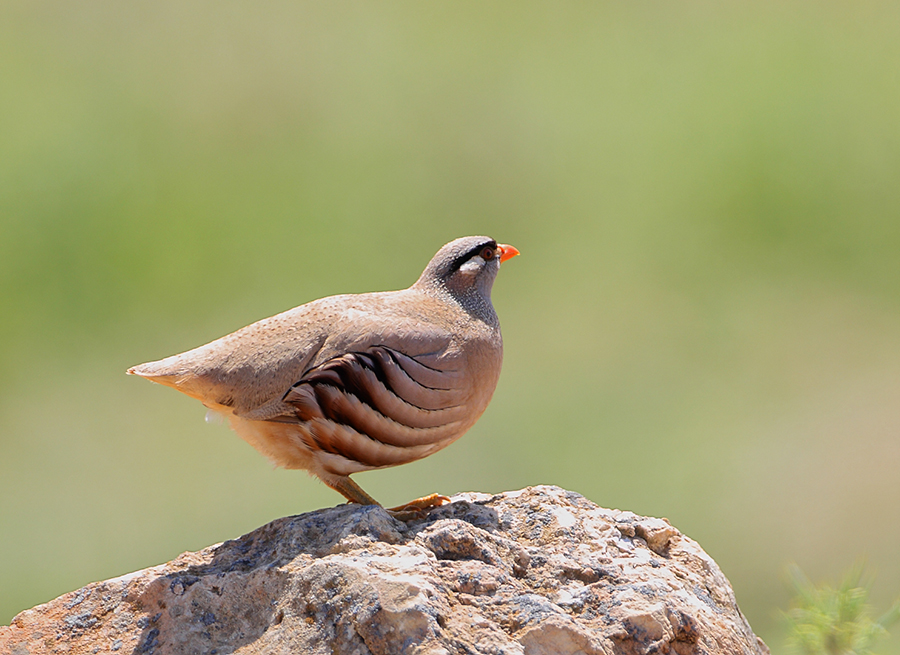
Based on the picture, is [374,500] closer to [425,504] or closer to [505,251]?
[425,504]

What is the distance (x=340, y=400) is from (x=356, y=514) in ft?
2.00

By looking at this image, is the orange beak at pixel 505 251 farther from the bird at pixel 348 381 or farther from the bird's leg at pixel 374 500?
the bird's leg at pixel 374 500

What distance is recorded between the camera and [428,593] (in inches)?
146

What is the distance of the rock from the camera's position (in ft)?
12.2

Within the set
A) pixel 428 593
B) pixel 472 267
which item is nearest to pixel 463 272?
pixel 472 267

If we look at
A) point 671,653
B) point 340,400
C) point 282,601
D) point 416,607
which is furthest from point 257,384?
point 671,653

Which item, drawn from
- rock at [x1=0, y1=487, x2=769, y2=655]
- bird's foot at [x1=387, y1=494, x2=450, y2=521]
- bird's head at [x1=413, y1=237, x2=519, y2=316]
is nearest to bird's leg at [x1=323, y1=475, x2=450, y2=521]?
bird's foot at [x1=387, y1=494, x2=450, y2=521]

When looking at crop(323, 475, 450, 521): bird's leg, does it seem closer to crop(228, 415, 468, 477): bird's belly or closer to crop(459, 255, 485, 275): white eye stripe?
crop(228, 415, 468, 477): bird's belly

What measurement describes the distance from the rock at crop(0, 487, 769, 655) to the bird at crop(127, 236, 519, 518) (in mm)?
422

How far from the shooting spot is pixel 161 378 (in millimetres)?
4953

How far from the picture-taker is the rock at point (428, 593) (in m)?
3.72

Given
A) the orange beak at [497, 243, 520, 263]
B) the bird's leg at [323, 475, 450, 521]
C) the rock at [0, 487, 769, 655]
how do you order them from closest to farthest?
the rock at [0, 487, 769, 655]
the bird's leg at [323, 475, 450, 521]
the orange beak at [497, 243, 520, 263]

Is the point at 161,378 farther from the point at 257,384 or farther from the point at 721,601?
the point at 721,601

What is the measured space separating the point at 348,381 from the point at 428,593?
1294 mm
